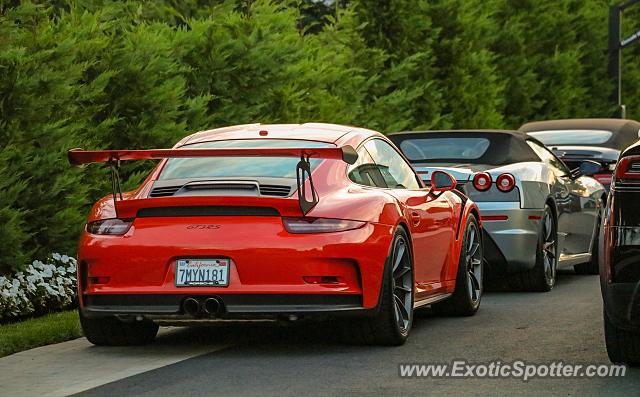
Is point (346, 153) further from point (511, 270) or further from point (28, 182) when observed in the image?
point (511, 270)

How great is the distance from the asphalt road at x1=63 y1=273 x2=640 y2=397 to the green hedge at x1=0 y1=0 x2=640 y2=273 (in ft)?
6.77

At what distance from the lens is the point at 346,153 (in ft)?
26.9

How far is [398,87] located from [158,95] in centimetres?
944

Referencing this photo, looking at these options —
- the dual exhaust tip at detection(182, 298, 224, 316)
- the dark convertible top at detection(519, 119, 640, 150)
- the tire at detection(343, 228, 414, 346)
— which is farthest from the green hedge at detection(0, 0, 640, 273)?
the tire at detection(343, 228, 414, 346)

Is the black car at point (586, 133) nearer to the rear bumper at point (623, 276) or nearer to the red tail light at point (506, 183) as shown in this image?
the red tail light at point (506, 183)

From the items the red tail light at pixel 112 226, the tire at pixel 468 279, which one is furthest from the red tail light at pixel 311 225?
the tire at pixel 468 279

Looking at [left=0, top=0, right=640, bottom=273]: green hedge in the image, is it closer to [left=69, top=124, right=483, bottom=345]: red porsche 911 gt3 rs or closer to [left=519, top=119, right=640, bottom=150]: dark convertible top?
[left=519, top=119, right=640, bottom=150]: dark convertible top

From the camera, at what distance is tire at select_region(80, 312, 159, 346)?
8.94 meters

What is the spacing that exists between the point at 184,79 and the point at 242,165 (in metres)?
4.86

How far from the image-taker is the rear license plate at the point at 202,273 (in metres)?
8.34

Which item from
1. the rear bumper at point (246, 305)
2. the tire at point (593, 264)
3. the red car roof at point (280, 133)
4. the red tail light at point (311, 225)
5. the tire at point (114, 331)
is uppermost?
the red car roof at point (280, 133)

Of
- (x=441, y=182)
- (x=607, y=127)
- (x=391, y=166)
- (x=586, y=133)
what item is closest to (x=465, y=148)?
(x=441, y=182)

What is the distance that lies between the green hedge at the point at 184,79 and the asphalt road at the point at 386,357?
2063mm

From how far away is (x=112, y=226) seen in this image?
8.62m
